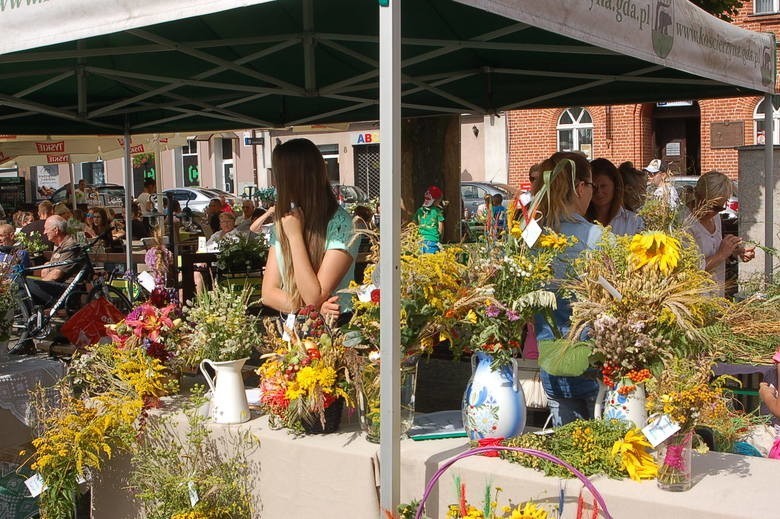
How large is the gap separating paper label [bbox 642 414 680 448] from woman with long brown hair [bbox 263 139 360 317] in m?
1.31

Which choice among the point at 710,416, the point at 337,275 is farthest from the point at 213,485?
the point at 710,416

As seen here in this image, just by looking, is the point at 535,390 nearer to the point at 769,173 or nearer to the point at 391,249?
the point at 391,249

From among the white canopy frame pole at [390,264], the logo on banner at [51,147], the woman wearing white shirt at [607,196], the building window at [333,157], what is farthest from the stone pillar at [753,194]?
the building window at [333,157]

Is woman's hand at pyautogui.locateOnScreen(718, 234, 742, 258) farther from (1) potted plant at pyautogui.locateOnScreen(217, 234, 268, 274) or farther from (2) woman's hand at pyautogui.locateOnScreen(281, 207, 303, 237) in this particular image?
(1) potted plant at pyautogui.locateOnScreen(217, 234, 268, 274)

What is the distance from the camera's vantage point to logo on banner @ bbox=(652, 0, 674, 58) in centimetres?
328

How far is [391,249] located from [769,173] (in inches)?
153

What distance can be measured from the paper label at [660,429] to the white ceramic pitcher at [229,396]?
126 cm

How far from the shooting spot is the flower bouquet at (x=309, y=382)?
92.2 inches

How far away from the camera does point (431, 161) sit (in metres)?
7.25

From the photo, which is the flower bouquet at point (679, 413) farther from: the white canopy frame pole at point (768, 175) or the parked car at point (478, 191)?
the parked car at point (478, 191)

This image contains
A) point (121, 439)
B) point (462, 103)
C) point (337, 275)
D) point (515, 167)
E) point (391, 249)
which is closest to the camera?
point (391, 249)

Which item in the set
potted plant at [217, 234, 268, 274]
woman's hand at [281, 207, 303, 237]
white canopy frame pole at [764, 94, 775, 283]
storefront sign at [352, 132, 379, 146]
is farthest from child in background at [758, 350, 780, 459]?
storefront sign at [352, 132, 379, 146]

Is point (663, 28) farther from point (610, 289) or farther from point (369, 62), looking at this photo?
point (369, 62)

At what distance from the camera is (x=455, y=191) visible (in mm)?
7324
